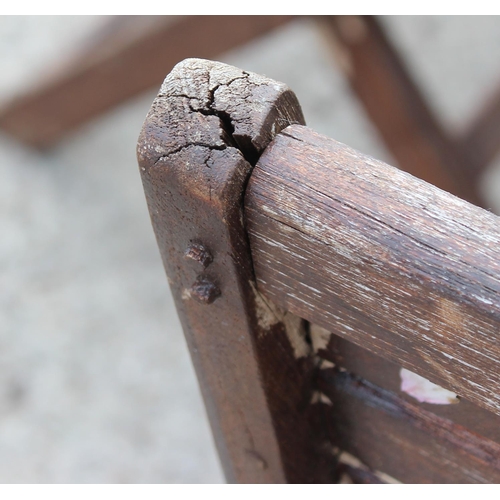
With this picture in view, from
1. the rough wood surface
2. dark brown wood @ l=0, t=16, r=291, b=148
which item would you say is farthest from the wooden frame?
the rough wood surface

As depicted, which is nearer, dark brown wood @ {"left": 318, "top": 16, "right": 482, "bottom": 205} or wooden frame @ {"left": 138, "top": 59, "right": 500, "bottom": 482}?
wooden frame @ {"left": 138, "top": 59, "right": 500, "bottom": 482}

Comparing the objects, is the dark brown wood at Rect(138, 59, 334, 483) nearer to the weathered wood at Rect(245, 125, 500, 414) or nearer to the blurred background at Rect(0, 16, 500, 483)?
the weathered wood at Rect(245, 125, 500, 414)

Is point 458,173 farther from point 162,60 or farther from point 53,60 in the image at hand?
point 53,60

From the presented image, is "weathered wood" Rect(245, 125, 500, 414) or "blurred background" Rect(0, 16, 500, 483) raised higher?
"weathered wood" Rect(245, 125, 500, 414)

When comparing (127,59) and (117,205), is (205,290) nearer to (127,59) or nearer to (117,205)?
(127,59)

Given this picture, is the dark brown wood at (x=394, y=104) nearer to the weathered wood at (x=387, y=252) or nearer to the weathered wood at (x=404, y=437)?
the weathered wood at (x=404, y=437)

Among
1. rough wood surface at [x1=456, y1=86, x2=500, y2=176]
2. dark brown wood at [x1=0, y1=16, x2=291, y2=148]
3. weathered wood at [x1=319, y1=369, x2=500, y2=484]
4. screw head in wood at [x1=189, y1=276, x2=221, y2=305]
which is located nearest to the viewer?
screw head in wood at [x1=189, y1=276, x2=221, y2=305]
